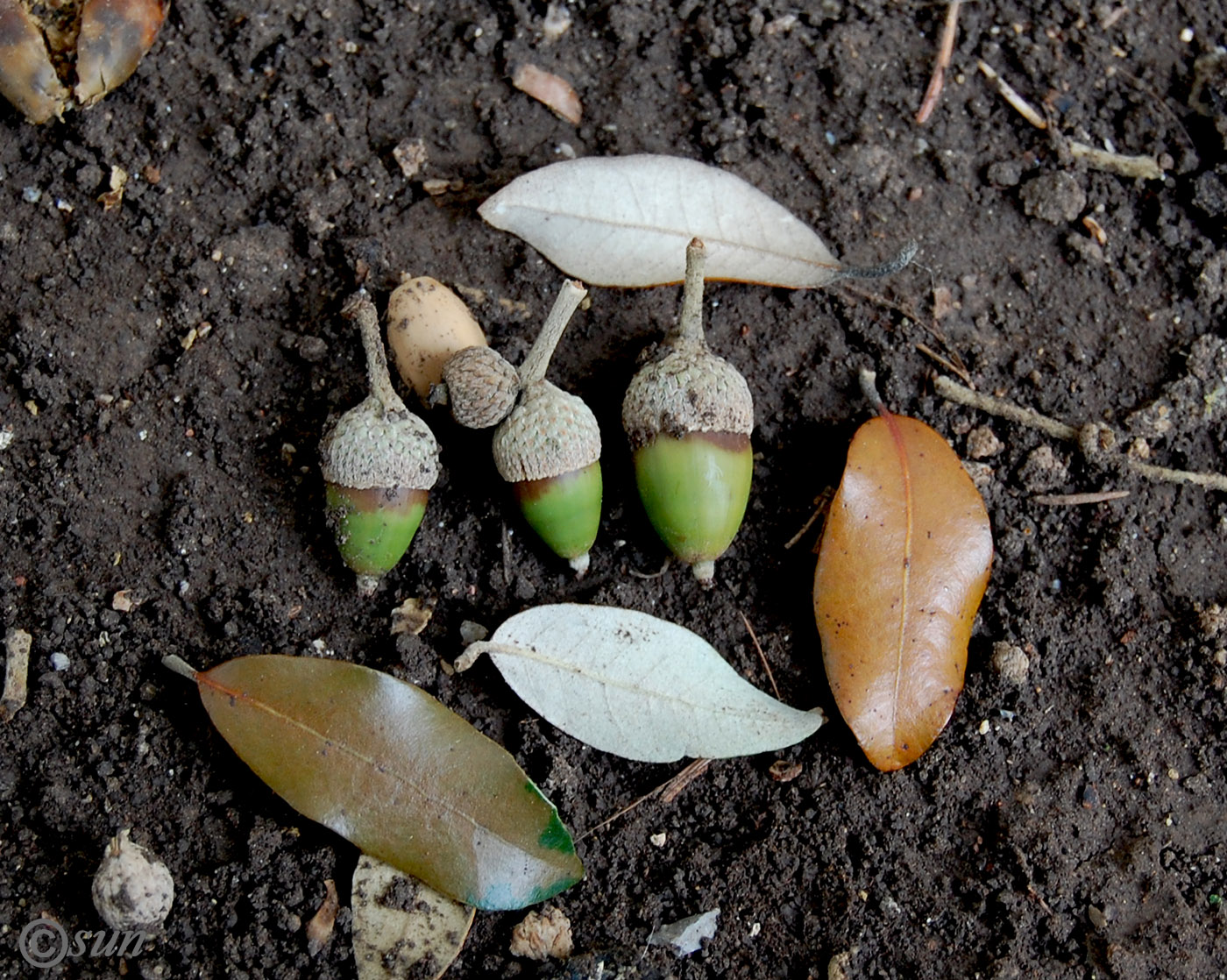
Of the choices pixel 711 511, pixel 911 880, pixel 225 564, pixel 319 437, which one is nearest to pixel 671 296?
pixel 711 511

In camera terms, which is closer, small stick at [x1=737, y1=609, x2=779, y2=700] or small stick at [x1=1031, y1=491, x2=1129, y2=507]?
small stick at [x1=737, y1=609, x2=779, y2=700]

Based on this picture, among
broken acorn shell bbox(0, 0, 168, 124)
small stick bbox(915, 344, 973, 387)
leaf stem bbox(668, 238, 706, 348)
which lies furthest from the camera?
small stick bbox(915, 344, 973, 387)

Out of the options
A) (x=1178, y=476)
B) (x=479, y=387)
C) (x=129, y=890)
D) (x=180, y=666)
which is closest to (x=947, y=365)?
(x=1178, y=476)

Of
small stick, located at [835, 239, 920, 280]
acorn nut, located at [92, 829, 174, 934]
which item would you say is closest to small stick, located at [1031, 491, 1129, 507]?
small stick, located at [835, 239, 920, 280]

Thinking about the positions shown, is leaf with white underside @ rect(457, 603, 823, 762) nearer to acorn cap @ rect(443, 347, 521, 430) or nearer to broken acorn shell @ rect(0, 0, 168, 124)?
acorn cap @ rect(443, 347, 521, 430)

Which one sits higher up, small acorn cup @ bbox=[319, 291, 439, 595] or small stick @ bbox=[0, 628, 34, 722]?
small acorn cup @ bbox=[319, 291, 439, 595]

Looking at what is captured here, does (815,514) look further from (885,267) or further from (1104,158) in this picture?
(1104,158)

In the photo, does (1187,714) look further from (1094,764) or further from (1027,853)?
(1027,853)
